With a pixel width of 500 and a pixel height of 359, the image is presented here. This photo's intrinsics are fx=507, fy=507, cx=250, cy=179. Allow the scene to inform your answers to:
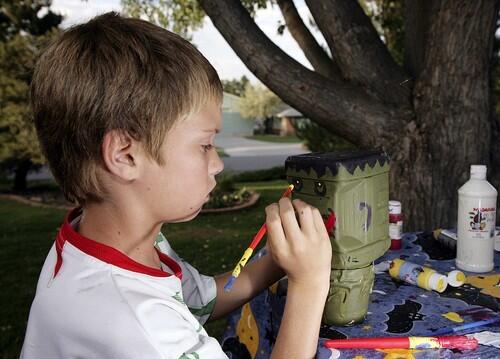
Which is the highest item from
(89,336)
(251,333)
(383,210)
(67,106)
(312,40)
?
(312,40)

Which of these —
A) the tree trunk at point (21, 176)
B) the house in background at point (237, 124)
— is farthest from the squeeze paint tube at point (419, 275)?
the house in background at point (237, 124)

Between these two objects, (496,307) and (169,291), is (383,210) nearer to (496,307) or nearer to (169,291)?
(496,307)

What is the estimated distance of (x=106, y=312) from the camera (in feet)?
2.80

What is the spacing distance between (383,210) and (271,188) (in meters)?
10.1

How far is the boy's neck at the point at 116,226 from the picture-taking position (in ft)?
3.46

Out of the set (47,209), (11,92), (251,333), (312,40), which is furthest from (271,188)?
(251,333)

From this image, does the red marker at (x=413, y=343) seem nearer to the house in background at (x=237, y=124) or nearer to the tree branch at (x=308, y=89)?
the tree branch at (x=308, y=89)

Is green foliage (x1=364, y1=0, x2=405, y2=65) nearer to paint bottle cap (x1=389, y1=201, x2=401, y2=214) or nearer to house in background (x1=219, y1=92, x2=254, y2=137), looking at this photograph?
paint bottle cap (x1=389, y1=201, x2=401, y2=214)

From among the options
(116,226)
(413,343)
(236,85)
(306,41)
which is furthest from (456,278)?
(236,85)

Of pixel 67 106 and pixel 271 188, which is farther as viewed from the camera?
pixel 271 188

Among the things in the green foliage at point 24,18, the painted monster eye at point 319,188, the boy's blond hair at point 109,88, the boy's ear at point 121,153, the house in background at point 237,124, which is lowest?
the house in background at point 237,124

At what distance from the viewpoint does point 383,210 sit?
1175 millimetres

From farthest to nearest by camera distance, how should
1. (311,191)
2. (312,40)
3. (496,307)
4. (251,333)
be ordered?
(312,40) < (251,333) < (496,307) < (311,191)

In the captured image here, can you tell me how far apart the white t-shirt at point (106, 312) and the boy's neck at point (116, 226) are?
53mm
